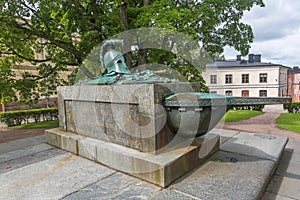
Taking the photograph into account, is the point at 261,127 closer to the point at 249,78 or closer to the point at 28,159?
the point at 28,159

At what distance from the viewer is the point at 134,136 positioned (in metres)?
3.15

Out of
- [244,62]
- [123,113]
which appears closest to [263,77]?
[244,62]

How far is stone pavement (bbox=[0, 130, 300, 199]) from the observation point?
7.73ft

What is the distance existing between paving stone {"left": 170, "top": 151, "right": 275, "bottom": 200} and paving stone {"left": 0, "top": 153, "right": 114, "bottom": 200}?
132 centimetres

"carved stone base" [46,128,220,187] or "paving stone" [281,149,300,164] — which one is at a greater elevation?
"carved stone base" [46,128,220,187]

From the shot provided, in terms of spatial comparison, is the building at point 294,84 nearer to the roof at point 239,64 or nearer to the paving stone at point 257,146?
→ the roof at point 239,64

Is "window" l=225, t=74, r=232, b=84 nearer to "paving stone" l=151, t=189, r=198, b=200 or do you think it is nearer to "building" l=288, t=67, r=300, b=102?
"building" l=288, t=67, r=300, b=102

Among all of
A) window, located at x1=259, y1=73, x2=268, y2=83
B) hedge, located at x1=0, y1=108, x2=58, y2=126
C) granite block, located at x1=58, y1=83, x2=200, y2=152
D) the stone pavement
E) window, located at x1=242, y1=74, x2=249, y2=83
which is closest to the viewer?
the stone pavement

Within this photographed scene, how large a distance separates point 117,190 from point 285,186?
250cm

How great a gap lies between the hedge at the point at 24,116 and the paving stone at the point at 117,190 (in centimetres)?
1050

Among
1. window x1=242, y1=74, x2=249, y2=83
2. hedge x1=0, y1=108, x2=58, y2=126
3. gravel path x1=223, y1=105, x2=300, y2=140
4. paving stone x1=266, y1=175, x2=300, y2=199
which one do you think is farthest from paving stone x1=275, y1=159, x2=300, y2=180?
window x1=242, y1=74, x2=249, y2=83

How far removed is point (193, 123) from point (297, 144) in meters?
3.92

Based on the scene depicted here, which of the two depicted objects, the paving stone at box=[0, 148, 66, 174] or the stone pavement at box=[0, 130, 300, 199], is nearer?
the stone pavement at box=[0, 130, 300, 199]

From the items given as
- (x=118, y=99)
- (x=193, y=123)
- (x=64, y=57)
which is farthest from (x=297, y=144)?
(x=64, y=57)
